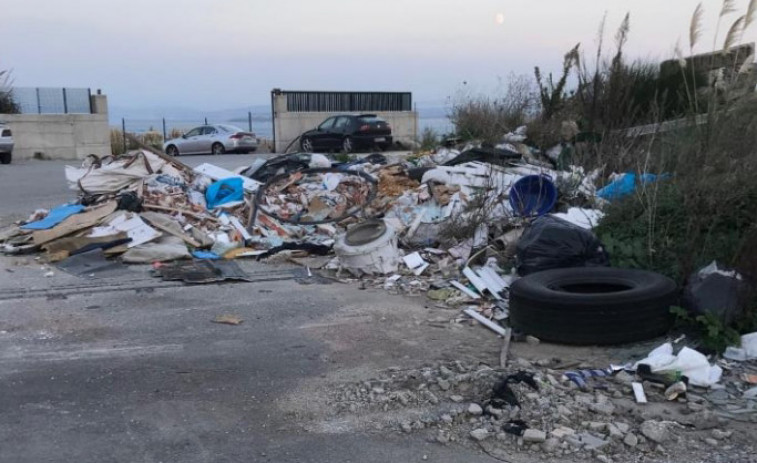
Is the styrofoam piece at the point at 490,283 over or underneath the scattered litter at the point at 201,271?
over

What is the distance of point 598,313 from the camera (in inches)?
Result: 210

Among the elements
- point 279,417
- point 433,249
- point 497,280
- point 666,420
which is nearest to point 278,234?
point 433,249

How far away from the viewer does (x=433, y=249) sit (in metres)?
8.80

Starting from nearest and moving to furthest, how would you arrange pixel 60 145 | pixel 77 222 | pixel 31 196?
pixel 77 222
pixel 31 196
pixel 60 145

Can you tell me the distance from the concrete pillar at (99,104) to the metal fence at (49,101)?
0.21 m

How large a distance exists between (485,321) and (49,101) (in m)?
28.8

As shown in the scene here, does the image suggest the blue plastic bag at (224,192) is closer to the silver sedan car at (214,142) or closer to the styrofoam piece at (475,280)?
the styrofoam piece at (475,280)

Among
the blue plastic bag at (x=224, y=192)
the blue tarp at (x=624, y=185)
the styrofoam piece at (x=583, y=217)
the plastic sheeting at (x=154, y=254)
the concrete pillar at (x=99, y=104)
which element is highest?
the concrete pillar at (x=99, y=104)

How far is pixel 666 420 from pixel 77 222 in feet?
26.6

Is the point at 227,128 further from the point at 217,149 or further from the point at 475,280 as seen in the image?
the point at 475,280

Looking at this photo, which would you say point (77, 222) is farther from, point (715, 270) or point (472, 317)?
point (715, 270)

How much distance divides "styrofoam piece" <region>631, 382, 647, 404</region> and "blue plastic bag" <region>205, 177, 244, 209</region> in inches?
309

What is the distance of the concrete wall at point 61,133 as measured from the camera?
2754 cm

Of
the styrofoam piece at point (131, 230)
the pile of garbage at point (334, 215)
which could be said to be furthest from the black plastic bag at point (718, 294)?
the styrofoam piece at point (131, 230)
